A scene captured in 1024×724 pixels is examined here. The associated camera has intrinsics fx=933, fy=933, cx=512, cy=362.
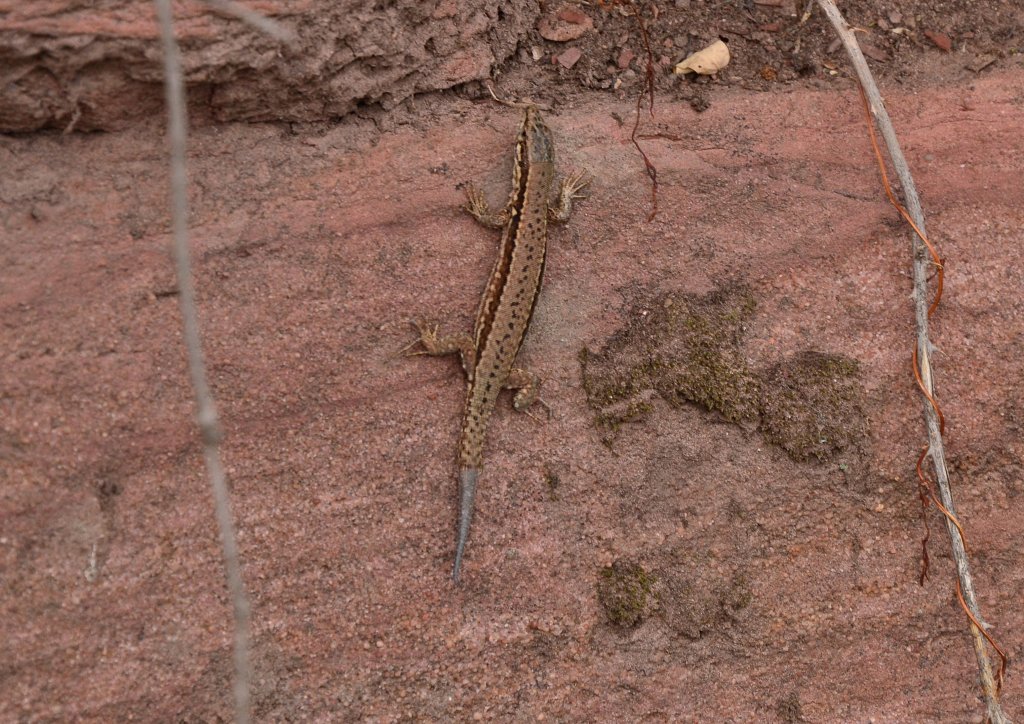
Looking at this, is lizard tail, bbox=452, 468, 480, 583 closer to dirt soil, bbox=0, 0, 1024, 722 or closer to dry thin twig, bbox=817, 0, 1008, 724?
dirt soil, bbox=0, 0, 1024, 722

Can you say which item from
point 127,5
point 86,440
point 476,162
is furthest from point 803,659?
point 127,5

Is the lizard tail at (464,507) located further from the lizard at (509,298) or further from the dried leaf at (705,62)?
the dried leaf at (705,62)

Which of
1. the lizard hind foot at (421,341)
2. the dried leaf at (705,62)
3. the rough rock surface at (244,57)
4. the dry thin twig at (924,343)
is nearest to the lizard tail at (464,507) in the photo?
the lizard hind foot at (421,341)

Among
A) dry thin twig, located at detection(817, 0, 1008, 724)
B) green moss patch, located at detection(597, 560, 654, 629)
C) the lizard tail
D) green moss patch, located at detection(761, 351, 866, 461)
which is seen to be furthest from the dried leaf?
green moss patch, located at detection(597, 560, 654, 629)

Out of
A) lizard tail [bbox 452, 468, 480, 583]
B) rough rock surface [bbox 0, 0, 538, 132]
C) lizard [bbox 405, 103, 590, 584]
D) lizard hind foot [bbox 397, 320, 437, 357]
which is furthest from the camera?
lizard hind foot [bbox 397, 320, 437, 357]

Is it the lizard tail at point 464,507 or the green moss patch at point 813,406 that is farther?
the green moss patch at point 813,406

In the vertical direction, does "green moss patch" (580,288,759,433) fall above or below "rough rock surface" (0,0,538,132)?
below
